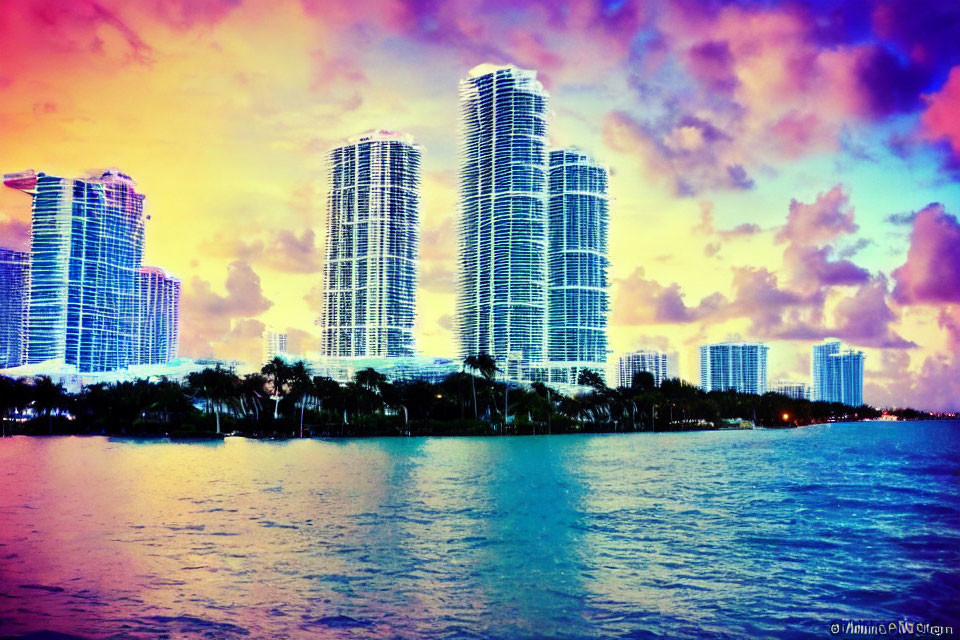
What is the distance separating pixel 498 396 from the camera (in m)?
194

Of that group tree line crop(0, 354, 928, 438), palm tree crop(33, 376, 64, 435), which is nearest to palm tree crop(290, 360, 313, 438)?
tree line crop(0, 354, 928, 438)

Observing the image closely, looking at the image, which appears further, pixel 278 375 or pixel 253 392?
pixel 253 392

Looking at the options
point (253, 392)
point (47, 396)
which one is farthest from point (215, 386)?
point (47, 396)

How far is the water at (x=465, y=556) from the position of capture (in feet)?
80.1

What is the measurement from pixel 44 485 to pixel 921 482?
71.5 metres

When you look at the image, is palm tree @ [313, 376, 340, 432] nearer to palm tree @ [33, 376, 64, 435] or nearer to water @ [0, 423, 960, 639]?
palm tree @ [33, 376, 64, 435]

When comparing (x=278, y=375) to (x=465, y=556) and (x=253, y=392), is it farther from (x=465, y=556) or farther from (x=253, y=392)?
(x=465, y=556)

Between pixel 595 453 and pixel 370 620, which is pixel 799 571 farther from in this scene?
pixel 595 453

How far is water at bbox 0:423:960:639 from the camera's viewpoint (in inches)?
961

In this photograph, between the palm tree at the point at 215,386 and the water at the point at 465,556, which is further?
Result: the palm tree at the point at 215,386

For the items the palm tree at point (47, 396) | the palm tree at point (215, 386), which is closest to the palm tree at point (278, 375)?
the palm tree at point (215, 386)

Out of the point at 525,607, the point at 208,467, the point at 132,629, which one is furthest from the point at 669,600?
the point at 208,467

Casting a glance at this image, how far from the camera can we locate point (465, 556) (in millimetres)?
34062

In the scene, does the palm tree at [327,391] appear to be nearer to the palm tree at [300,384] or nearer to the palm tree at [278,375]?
the palm tree at [300,384]
